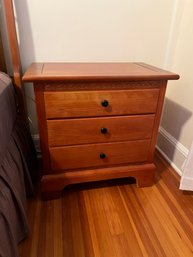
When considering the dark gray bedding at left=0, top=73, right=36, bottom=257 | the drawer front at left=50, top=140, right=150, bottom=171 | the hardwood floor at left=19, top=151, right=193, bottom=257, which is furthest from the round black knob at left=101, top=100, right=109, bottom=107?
the hardwood floor at left=19, top=151, right=193, bottom=257

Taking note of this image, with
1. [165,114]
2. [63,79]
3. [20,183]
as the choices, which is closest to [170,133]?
[165,114]

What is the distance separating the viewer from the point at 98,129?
991 millimetres

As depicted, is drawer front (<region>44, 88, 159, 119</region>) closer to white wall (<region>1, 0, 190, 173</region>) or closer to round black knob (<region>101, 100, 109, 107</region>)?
round black knob (<region>101, 100, 109, 107</region>)

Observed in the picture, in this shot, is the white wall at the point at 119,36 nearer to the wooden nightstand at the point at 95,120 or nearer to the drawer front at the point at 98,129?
the wooden nightstand at the point at 95,120

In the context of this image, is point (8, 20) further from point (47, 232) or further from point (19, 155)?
point (47, 232)

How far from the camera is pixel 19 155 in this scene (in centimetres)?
98

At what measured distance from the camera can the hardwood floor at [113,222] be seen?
863 mm

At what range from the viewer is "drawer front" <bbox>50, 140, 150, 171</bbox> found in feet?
3.32

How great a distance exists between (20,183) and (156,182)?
33.0 inches

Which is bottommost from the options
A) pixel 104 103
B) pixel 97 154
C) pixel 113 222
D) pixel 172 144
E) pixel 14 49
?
pixel 113 222

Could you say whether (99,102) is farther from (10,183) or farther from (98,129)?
(10,183)

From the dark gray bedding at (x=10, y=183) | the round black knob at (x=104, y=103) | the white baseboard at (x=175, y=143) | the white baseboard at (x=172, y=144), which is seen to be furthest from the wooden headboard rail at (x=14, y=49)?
the white baseboard at (x=175, y=143)

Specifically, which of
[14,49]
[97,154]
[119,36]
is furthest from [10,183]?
[119,36]

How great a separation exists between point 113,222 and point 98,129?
0.48 meters
